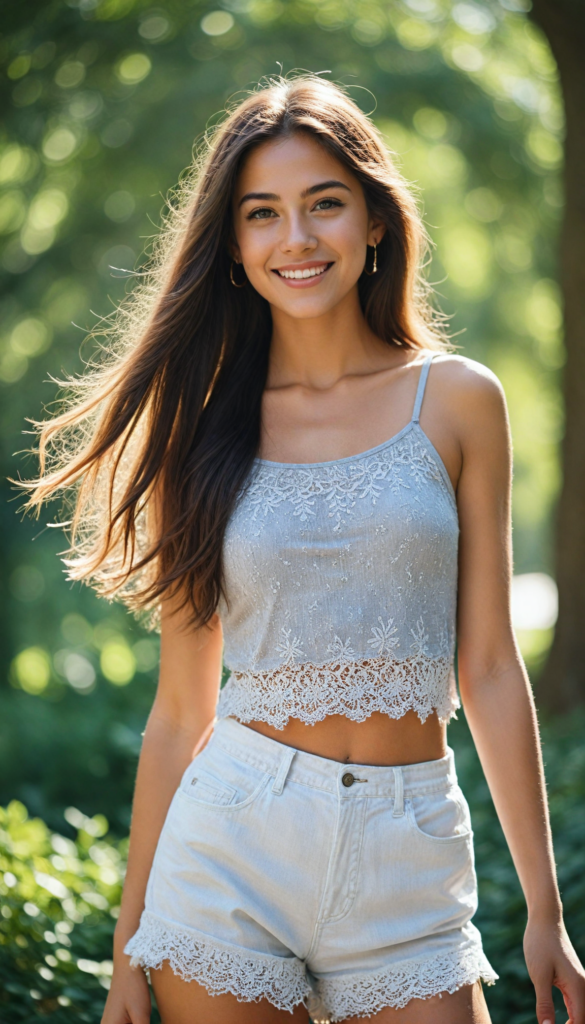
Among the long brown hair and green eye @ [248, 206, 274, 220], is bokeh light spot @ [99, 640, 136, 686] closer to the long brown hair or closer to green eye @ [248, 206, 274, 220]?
the long brown hair

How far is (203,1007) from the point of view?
198 cm

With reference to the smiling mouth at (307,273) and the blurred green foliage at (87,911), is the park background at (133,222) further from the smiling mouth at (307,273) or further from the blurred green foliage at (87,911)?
the smiling mouth at (307,273)

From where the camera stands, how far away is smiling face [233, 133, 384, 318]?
2.30 metres

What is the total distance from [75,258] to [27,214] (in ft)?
2.14

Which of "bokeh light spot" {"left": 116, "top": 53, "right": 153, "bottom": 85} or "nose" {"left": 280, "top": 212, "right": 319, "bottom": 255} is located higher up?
"bokeh light spot" {"left": 116, "top": 53, "right": 153, "bottom": 85}

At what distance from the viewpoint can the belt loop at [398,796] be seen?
1995 mm

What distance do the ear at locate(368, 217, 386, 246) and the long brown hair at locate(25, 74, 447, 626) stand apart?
0.06 ft

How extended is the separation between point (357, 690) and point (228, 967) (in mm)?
603

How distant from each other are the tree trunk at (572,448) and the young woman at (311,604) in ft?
10.7

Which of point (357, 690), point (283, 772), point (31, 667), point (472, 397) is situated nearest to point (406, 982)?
point (283, 772)

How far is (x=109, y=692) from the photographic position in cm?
733

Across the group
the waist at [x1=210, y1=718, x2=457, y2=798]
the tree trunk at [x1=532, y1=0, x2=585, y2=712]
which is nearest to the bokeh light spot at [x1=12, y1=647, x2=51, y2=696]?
the tree trunk at [x1=532, y1=0, x2=585, y2=712]

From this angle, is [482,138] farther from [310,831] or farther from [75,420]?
[310,831]

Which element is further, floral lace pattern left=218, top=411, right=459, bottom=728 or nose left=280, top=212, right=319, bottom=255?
nose left=280, top=212, right=319, bottom=255
